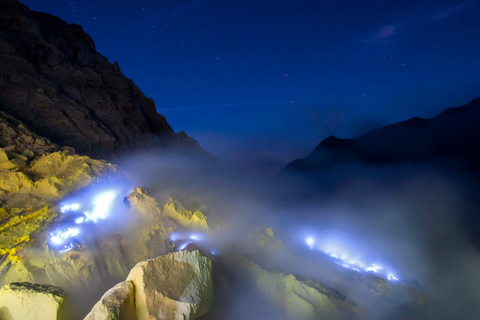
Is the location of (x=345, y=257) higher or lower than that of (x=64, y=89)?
lower

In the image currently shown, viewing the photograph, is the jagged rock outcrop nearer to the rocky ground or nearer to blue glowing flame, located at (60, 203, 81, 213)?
the rocky ground

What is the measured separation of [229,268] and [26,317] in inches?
199

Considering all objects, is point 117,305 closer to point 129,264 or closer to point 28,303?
point 28,303

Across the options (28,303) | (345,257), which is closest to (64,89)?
(28,303)

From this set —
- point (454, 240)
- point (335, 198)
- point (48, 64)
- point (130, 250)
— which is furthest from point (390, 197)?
point (48, 64)

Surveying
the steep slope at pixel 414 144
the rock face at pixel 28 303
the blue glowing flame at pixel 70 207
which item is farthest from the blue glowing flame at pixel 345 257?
the steep slope at pixel 414 144

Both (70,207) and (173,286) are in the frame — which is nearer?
(173,286)

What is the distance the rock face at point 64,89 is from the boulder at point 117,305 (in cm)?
924

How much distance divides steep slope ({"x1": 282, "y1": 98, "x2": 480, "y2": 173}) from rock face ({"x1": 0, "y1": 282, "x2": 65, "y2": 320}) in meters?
39.3

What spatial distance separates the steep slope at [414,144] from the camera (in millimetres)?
30375

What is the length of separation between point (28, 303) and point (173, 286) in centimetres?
193

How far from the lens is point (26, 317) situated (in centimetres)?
285

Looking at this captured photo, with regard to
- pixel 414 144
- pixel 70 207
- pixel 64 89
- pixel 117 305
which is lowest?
pixel 117 305

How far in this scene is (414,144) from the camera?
127 ft
